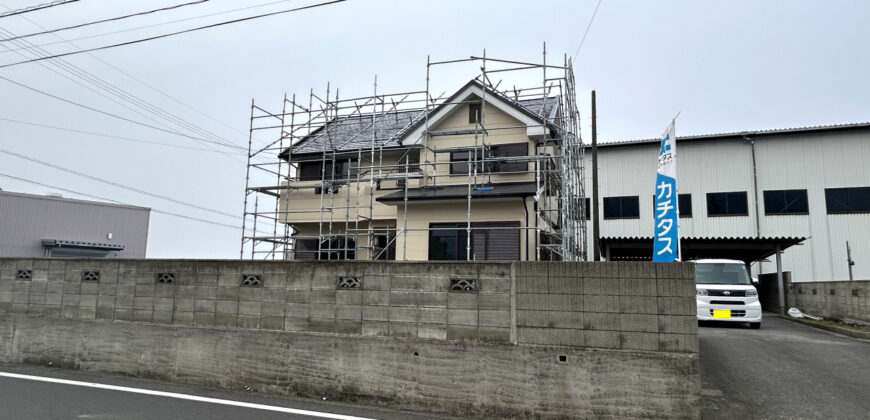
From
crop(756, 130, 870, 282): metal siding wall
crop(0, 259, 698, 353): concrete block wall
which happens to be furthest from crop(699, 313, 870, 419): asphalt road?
crop(756, 130, 870, 282): metal siding wall

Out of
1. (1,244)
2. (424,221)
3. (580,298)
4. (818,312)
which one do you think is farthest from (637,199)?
(1,244)

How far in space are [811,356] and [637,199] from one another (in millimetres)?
15876

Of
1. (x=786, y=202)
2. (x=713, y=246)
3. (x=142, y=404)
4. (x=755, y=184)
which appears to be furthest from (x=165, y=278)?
(x=786, y=202)

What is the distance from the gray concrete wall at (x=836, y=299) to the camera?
1258 cm

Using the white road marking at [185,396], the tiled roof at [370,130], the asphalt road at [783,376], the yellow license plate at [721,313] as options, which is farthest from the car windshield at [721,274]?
the white road marking at [185,396]

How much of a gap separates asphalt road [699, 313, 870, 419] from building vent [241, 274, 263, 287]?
5667 mm

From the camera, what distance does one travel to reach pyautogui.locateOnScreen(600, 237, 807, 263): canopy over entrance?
17602 millimetres

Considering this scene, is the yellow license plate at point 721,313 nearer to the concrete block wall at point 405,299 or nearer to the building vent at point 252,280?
the concrete block wall at point 405,299

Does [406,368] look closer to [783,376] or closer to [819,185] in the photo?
[783,376]

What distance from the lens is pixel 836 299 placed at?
13797 mm

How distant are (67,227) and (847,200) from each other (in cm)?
3666

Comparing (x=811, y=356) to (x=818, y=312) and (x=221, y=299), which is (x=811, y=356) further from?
(x=221, y=299)

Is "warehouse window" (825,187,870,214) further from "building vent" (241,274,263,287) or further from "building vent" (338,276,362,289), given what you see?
"building vent" (241,274,263,287)

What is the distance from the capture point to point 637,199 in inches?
928
